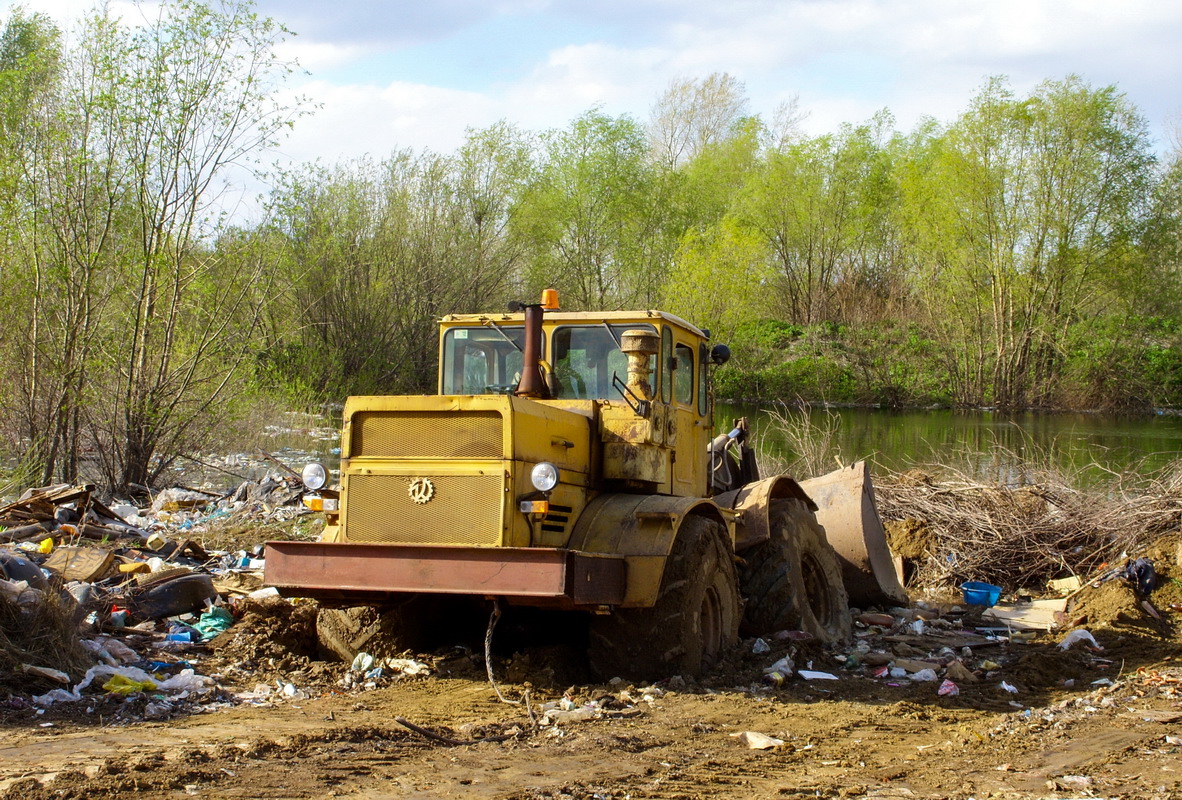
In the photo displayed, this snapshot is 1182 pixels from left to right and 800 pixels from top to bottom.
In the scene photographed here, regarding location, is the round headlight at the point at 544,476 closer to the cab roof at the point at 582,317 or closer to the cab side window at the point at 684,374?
the cab roof at the point at 582,317

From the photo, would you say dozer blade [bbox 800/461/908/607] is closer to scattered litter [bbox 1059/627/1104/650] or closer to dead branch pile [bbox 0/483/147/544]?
scattered litter [bbox 1059/627/1104/650]

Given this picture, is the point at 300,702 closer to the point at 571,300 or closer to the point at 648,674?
the point at 648,674

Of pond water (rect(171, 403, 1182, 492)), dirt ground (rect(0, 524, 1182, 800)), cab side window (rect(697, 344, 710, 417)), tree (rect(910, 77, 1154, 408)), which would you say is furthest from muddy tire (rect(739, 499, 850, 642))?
tree (rect(910, 77, 1154, 408))

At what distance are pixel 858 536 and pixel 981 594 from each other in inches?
56.9

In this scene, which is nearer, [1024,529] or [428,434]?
[428,434]

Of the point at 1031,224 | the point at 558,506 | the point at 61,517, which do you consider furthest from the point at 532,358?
the point at 1031,224

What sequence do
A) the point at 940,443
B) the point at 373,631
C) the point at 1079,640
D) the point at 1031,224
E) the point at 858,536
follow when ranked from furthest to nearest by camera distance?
the point at 1031,224 < the point at 940,443 < the point at 858,536 < the point at 1079,640 < the point at 373,631

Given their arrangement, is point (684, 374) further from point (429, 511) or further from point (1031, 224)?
point (1031, 224)

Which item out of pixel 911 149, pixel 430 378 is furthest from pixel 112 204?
pixel 911 149

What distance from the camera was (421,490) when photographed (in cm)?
623

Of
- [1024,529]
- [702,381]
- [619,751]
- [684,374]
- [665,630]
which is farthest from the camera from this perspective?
[1024,529]

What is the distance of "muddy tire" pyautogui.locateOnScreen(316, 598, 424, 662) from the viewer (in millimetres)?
6836

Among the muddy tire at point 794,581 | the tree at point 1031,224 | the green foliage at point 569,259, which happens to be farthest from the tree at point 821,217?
the muddy tire at point 794,581

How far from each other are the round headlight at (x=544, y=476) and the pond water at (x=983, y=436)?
10.7 m
